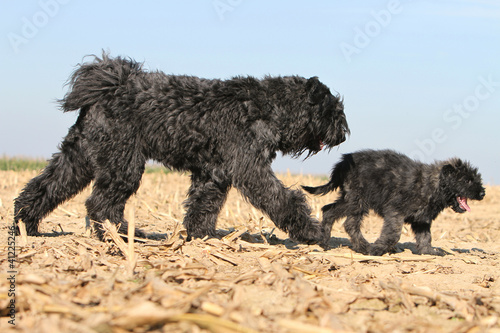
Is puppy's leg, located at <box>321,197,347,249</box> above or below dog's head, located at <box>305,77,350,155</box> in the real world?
below

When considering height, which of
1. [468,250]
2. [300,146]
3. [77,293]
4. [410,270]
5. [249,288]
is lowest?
[77,293]

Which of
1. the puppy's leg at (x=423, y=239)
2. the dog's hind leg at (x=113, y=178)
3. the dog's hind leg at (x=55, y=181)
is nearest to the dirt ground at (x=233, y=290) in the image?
the dog's hind leg at (x=55, y=181)

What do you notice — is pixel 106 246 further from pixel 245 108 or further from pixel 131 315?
pixel 131 315

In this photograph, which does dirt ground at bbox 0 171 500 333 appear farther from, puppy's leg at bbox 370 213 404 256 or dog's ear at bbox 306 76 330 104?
dog's ear at bbox 306 76 330 104

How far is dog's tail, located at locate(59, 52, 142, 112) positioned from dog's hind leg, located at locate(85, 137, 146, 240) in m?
0.59

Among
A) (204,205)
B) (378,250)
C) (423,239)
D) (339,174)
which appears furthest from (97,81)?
(423,239)

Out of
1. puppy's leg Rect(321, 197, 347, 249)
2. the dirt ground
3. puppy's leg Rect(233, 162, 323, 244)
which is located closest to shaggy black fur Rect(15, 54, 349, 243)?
puppy's leg Rect(233, 162, 323, 244)

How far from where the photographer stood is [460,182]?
24.7 feet

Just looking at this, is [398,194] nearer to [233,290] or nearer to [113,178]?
[113,178]

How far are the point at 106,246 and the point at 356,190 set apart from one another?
373 cm

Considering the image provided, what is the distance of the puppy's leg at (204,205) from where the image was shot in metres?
6.91

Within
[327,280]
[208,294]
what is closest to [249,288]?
[208,294]

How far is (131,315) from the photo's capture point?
9.37 ft

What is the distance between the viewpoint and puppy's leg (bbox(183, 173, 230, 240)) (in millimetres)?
6910
